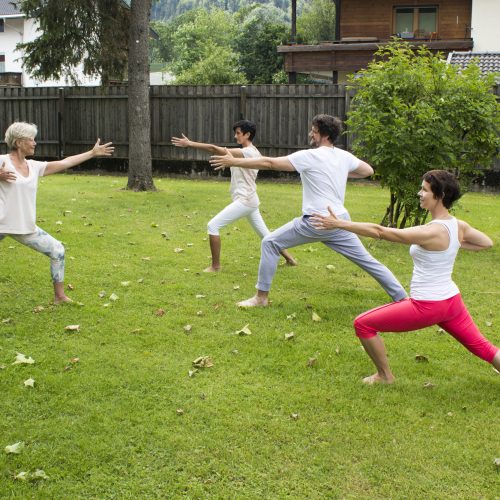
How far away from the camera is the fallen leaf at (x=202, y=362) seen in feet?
20.7

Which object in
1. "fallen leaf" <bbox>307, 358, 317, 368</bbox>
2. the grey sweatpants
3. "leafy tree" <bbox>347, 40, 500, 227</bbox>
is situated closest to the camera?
"fallen leaf" <bbox>307, 358, 317, 368</bbox>

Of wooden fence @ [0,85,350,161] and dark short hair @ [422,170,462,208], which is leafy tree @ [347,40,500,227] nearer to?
dark short hair @ [422,170,462,208]

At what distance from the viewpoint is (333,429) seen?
523 centimetres

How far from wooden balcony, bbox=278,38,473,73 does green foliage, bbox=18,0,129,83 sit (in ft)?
36.1

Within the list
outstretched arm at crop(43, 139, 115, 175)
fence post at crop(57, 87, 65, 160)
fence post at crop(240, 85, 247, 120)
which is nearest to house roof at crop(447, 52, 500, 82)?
fence post at crop(240, 85, 247, 120)

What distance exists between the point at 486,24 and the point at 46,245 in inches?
1048

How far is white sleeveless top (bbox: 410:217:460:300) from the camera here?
5.59 meters

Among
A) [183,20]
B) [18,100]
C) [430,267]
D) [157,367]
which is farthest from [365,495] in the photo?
[183,20]

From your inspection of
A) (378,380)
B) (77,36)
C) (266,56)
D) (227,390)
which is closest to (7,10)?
(266,56)

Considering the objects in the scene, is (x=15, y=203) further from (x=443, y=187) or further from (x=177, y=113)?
(x=177, y=113)

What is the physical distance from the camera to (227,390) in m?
5.81

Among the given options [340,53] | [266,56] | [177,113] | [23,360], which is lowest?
[23,360]

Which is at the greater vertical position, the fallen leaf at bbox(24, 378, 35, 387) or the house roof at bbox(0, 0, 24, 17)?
the house roof at bbox(0, 0, 24, 17)

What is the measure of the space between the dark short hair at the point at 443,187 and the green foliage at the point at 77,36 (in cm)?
1443
